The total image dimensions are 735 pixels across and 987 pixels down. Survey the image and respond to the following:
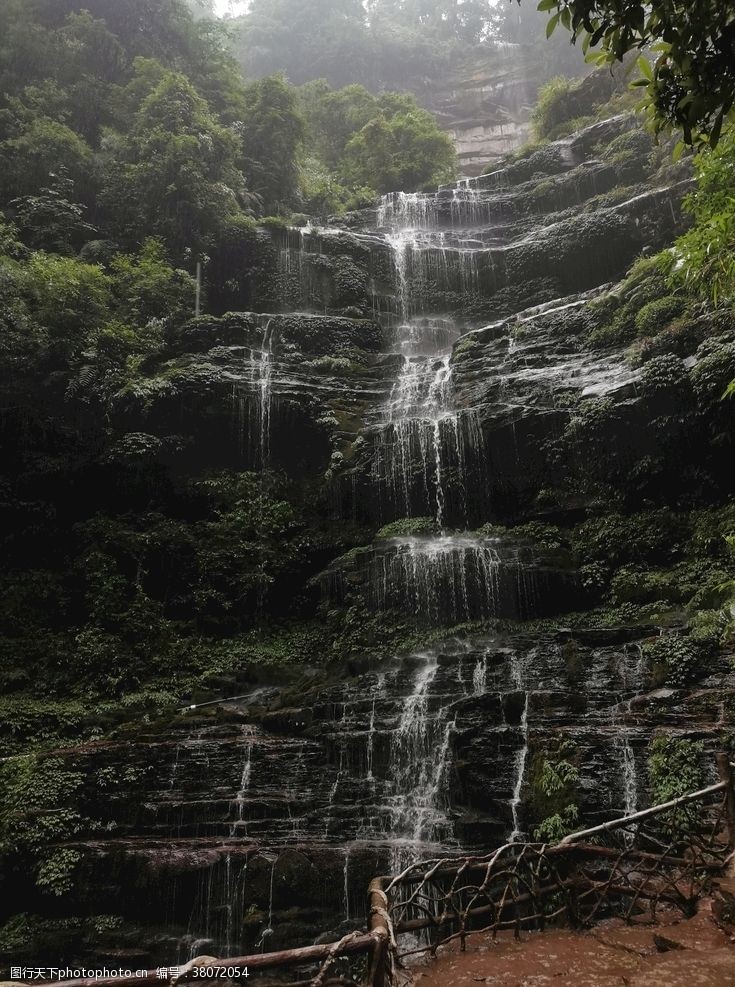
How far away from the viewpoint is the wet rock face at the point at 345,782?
6.87 m

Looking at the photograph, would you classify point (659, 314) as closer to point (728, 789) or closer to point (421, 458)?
point (421, 458)

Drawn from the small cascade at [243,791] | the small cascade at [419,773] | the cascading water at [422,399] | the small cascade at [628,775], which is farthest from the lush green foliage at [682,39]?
the cascading water at [422,399]

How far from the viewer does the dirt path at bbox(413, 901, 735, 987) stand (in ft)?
12.4

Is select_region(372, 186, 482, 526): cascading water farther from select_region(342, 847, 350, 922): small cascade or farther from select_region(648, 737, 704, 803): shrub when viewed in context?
select_region(342, 847, 350, 922): small cascade

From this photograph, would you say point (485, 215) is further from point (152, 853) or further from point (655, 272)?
point (152, 853)

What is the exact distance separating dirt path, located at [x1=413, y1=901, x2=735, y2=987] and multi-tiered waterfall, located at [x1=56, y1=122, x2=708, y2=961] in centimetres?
209

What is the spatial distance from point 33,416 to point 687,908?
14.3 metres

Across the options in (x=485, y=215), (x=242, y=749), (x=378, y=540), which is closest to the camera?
(x=242, y=749)

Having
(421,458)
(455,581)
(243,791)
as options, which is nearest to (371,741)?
(243,791)

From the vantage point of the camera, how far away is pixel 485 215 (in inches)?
812

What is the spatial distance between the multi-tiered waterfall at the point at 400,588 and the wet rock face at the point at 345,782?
3 centimetres

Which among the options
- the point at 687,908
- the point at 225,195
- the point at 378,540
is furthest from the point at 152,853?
the point at 225,195

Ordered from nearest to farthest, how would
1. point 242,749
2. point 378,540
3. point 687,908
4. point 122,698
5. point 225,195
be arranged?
point 687,908 < point 242,749 < point 122,698 < point 378,540 < point 225,195

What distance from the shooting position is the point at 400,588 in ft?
38.8
